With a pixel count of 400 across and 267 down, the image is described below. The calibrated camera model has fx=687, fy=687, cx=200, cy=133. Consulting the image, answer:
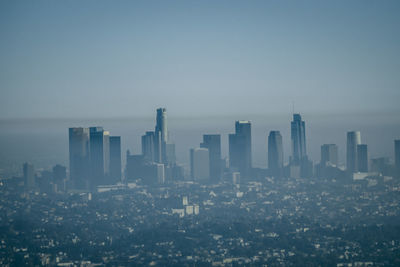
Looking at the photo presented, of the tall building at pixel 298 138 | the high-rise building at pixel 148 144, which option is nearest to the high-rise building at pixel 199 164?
the high-rise building at pixel 148 144

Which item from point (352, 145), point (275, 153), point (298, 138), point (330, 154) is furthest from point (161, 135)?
point (352, 145)

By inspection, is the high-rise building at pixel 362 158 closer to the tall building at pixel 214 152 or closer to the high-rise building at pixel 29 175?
Result: the tall building at pixel 214 152

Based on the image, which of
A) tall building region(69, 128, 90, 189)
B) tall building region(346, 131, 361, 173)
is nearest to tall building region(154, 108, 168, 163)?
tall building region(69, 128, 90, 189)

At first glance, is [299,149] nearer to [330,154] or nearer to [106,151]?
[330,154]

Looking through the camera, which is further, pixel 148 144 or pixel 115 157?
pixel 148 144

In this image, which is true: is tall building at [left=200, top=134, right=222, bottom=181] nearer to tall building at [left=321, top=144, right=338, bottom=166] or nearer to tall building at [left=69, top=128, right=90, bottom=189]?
tall building at [left=321, top=144, right=338, bottom=166]

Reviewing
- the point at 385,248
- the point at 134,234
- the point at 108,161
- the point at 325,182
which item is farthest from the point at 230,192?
the point at 385,248

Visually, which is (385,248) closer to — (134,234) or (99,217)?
(134,234)
